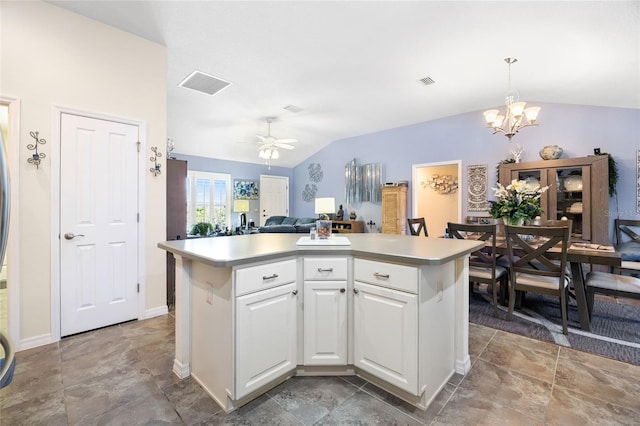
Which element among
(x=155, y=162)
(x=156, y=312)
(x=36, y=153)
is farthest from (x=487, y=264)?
(x=36, y=153)

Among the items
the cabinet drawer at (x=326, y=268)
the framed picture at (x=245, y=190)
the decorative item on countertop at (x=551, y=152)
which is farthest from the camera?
the framed picture at (x=245, y=190)

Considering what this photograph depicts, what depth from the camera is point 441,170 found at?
697cm

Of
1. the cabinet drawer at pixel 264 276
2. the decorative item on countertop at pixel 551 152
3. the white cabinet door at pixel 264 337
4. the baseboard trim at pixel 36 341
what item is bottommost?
the baseboard trim at pixel 36 341

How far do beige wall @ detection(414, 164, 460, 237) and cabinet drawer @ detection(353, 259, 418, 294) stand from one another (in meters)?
5.32

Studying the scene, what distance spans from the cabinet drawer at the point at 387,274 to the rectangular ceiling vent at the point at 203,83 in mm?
3441

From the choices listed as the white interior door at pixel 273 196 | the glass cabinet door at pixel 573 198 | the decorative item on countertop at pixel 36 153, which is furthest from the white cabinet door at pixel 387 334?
the white interior door at pixel 273 196

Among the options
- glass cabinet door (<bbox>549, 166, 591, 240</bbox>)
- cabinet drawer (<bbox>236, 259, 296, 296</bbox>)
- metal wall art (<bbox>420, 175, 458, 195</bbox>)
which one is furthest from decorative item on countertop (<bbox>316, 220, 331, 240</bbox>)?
metal wall art (<bbox>420, 175, 458, 195</bbox>)

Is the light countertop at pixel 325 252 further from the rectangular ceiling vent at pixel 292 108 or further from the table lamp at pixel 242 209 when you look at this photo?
the table lamp at pixel 242 209

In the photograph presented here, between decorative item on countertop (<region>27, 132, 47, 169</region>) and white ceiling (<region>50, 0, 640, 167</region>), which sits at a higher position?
white ceiling (<region>50, 0, 640, 167</region>)

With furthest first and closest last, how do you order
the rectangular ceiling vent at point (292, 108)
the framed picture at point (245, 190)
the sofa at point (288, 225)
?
the framed picture at point (245, 190), the sofa at point (288, 225), the rectangular ceiling vent at point (292, 108)

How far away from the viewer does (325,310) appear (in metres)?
1.94

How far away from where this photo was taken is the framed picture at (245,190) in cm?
803

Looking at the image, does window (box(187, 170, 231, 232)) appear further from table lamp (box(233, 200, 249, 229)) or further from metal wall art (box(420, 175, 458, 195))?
metal wall art (box(420, 175, 458, 195))

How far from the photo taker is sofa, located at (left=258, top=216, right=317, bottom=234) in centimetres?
655
